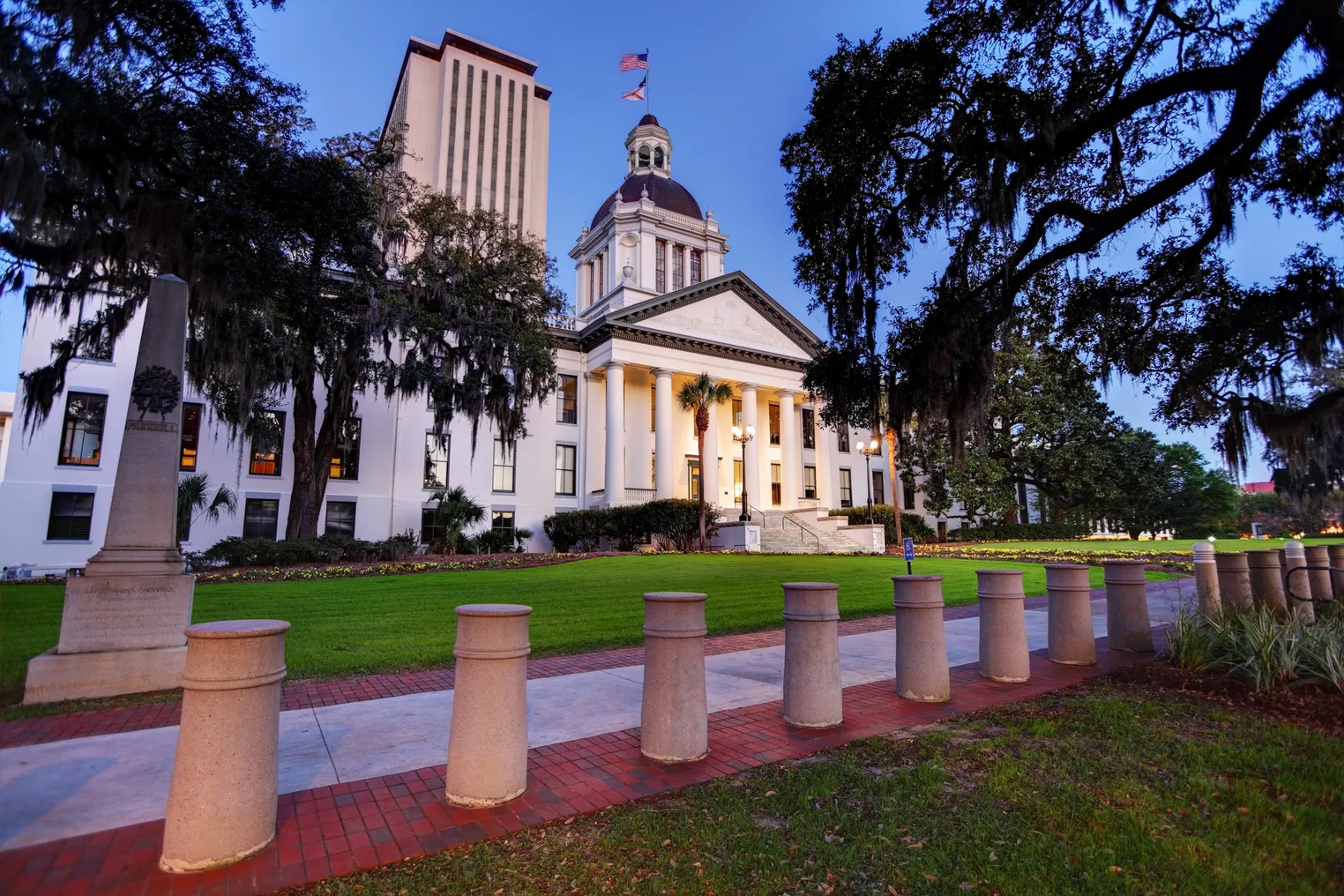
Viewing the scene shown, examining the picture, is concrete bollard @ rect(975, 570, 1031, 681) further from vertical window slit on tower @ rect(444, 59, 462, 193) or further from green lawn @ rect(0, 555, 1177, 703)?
vertical window slit on tower @ rect(444, 59, 462, 193)

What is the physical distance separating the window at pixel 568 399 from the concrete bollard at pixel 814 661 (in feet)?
104

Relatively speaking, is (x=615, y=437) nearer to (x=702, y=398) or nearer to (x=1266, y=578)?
(x=702, y=398)

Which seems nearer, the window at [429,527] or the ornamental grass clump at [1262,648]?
the ornamental grass clump at [1262,648]

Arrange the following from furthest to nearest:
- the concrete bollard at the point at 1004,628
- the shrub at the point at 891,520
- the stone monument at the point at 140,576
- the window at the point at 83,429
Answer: the shrub at the point at 891,520 → the window at the point at 83,429 → the concrete bollard at the point at 1004,628 → the stone monument at the point at 140,576

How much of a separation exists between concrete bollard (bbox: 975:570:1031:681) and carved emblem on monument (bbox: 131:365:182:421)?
8655 mm

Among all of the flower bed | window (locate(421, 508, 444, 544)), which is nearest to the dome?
window (locate(421, 508, 444, 544))

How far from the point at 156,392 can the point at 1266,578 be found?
1328 centimetres

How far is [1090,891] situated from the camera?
2.89m

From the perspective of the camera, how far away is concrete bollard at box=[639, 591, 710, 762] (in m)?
4.52

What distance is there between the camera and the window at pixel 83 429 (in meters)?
24.7

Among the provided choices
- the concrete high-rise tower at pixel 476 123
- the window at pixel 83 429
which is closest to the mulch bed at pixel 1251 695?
the window at pixel 83 429

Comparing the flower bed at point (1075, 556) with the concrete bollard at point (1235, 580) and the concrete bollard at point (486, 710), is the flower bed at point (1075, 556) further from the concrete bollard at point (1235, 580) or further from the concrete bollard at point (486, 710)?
the concrete bollard at point (486, 710)

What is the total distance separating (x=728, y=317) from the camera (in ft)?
130

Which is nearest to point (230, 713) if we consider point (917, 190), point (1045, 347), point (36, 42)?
point (917, 190)
